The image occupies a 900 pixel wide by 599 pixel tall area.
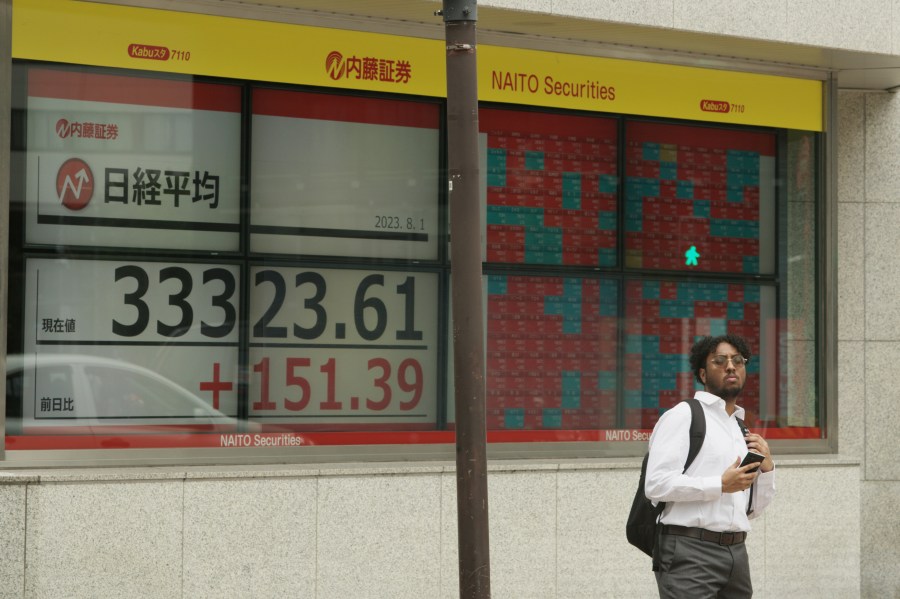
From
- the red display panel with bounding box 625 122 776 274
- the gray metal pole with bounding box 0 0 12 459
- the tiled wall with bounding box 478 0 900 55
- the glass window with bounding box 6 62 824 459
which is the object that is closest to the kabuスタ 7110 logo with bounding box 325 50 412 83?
the glass window with bounding box 6 62 824 459

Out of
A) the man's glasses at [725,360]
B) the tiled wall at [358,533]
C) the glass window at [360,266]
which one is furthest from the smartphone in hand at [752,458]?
the glass window at [360,266]

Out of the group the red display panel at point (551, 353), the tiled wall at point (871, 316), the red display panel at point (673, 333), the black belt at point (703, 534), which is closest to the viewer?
the black belt at point (703, 534)

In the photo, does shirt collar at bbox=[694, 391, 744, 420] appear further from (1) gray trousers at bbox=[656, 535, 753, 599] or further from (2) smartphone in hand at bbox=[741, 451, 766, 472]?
(1) gray trousers at bbox=[656, 535, 753, 599]

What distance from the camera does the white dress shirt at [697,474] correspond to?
5695mm

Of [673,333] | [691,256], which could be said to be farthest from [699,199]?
[673,333]

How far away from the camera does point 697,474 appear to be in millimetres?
5797

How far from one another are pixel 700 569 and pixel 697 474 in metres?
0.42

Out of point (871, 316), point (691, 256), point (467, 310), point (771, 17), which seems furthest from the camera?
point (871, 316)

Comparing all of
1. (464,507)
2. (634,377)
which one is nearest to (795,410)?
(634,377)

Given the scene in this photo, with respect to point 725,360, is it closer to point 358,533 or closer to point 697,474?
point 697,474

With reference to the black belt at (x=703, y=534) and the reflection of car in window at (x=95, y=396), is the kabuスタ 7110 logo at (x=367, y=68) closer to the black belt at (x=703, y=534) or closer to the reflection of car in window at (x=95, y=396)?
the reflection of car in window at (x=95, y=396)

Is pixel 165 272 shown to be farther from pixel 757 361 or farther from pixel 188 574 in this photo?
pixel 757 361

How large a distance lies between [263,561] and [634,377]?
3.18 metres

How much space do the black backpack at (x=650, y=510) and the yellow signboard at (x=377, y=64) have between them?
3.83 m
